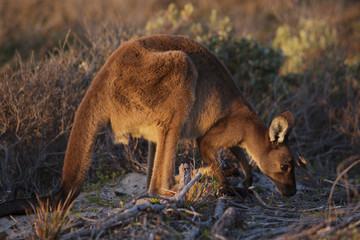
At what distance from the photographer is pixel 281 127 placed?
454cm

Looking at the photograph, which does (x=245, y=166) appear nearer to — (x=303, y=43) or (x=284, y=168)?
(x=284, y=168)

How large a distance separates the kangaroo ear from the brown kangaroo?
0.01 metres

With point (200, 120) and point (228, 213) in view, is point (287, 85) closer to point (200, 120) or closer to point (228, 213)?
point (200, 120)

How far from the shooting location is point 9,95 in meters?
5.07

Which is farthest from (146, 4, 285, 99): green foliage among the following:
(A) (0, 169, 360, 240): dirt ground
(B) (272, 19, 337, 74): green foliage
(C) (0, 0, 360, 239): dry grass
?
(A) (0, 169, 360, 240): dirt ground

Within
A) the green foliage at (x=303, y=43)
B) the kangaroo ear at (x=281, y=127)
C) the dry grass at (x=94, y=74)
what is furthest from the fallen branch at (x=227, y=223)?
the green foliage at (x=303, y=43)

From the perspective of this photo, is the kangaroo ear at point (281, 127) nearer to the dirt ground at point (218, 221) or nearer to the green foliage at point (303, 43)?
the dirt ground at point (218, 221)

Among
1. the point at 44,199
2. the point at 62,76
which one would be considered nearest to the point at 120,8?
the point at 62,76

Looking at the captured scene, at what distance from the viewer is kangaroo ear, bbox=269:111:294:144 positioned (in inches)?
174

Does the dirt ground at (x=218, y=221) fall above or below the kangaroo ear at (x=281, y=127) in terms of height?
below

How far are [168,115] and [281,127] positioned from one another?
1335mm

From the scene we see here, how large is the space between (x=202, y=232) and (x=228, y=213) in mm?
276

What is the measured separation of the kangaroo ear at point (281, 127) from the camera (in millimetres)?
4414

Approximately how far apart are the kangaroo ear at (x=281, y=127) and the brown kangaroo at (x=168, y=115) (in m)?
0.01
